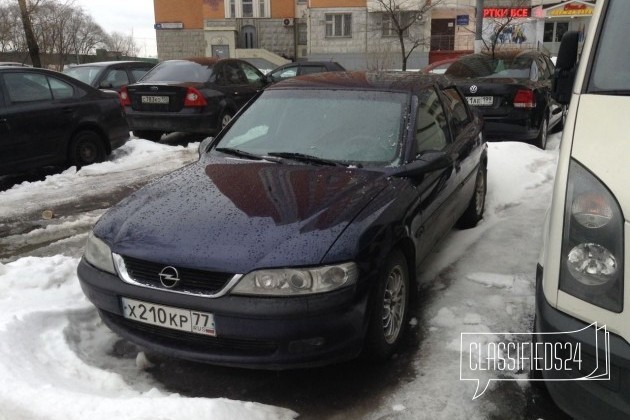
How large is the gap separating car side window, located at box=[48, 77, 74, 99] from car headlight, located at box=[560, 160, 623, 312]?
7.12 meters

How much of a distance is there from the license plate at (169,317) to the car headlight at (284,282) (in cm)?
22

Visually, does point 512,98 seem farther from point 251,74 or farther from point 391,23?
point 391,23

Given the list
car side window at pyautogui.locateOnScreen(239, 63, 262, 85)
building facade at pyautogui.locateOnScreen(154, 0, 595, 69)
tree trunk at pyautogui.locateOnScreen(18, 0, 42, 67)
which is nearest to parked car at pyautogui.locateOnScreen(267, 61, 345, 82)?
car side window at pyautogui.locateOnScreen(239, 63, 262, 85)

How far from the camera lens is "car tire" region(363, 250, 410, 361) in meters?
2.86

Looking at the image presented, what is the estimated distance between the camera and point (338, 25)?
35.9 metres

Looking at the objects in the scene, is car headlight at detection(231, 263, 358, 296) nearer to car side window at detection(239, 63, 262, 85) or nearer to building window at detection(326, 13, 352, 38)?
Answer: car side window at detection(239, 63, 262, 85)

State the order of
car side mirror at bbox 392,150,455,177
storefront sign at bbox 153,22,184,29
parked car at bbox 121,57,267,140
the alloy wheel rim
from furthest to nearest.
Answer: storefront sign at bbox 153,22,184,29
parked car at bbox 121,57,267,140
car side mirror at bbox 392,150,455,177
the alloy wheel rim

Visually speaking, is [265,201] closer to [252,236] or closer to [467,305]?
[252,236]

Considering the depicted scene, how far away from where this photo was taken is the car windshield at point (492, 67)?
28.4 ft

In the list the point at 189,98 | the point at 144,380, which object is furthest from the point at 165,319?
the point at 189,98

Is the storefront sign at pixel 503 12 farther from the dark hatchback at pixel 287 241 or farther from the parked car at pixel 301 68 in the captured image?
the dark hatchback at pixel 287 241

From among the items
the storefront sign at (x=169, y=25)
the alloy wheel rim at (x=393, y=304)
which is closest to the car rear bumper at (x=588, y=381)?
the alloy wheel rim at (x=393, y=304)

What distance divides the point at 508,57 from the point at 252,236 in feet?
25.0

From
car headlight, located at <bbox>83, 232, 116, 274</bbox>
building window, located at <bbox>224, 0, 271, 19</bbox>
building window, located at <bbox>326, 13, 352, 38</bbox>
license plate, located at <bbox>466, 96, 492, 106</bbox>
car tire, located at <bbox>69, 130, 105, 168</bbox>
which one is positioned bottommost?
car tire, located at <bbox>69, 130, 105, 168</bbox>
